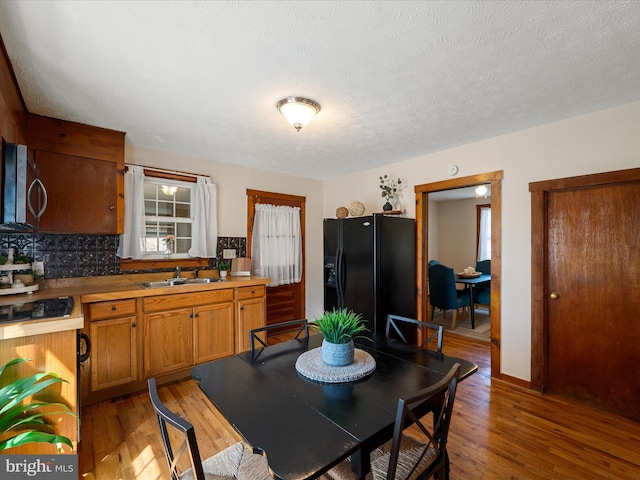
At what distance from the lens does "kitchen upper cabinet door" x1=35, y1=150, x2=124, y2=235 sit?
2.50 metres

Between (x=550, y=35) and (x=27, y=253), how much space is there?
4.08 m

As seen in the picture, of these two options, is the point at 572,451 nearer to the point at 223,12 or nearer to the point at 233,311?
the point at 233,311

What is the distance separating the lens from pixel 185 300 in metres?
2.91

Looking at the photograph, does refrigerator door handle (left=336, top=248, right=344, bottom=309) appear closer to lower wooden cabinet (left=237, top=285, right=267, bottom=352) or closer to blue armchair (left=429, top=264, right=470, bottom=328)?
lower wooden cabinet (left=237, top=285, right=267, bottom=352)

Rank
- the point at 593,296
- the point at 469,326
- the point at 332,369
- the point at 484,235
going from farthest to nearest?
the point at 484,235 → the point at 469,326 → the point at 593,296 → the point at 332,369

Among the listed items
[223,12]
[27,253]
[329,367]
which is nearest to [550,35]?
[223,12]

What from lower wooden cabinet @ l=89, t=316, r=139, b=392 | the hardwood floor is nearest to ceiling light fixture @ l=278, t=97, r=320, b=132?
lower wooden cabinet @ l=89, t=316, r=139, b=392

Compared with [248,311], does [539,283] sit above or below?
above

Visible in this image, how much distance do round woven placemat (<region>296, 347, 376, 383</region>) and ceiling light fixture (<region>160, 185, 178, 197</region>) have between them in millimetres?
2655

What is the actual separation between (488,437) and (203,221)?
11.0 ft

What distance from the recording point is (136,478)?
5.71 feet

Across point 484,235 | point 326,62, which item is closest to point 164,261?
point 326,62

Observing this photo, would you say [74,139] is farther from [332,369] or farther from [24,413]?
[332,369]

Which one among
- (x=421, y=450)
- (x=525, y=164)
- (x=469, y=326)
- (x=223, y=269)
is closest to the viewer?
(x=421, y=450)
